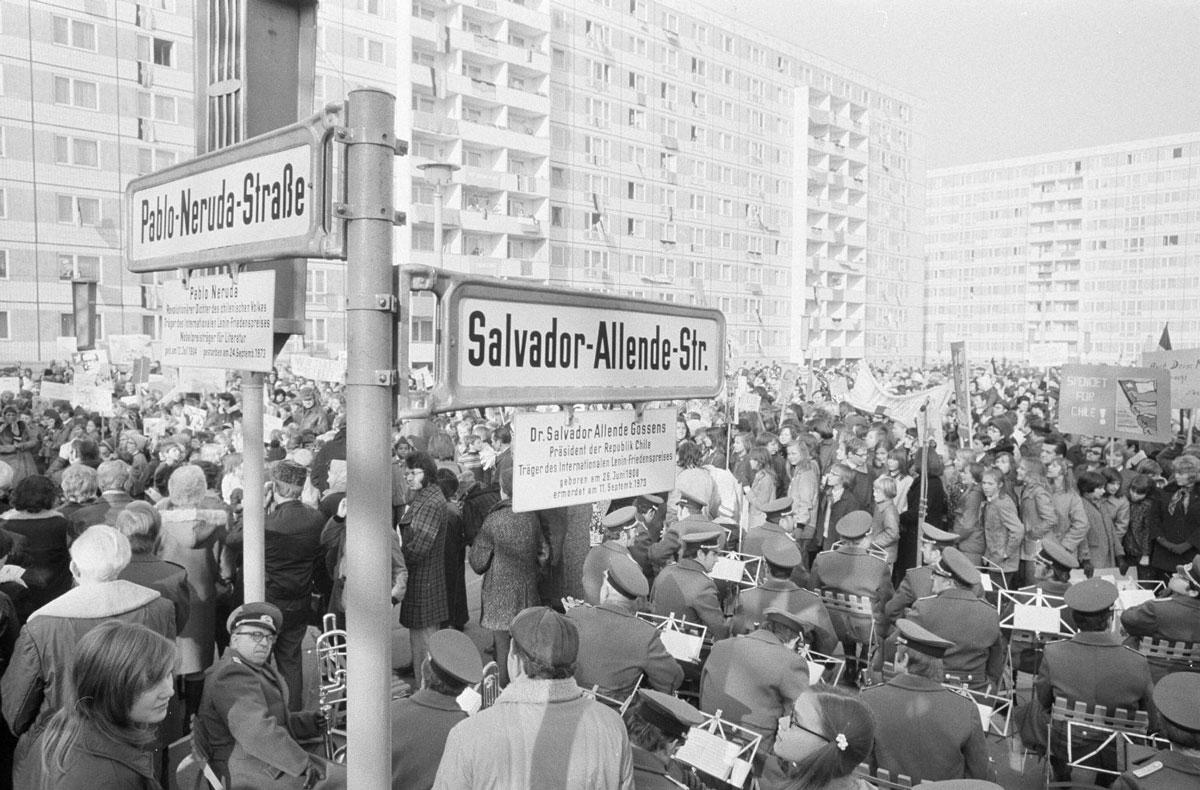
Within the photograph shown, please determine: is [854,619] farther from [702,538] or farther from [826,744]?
[826,744]

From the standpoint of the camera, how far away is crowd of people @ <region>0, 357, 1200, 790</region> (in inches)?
117

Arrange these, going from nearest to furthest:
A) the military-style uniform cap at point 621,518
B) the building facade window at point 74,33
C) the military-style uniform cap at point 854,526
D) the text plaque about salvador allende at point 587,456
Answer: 1. the text plaque about salvador allende at point 587,456
2. the military-style uniform cap at point 854,526
3. the military-style uniform cap at point 621,518
4. the building facade window at point 74,33

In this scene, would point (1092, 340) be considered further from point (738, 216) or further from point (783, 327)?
point (738, 216)

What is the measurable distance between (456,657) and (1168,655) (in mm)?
5120

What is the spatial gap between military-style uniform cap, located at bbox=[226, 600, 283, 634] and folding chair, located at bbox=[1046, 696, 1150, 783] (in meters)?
4.19

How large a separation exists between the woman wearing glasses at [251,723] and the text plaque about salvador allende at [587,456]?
1653 mm

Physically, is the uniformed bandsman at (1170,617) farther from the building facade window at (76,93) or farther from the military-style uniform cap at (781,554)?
the building facade window at (76,93)

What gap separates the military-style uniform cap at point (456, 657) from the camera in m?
3.55

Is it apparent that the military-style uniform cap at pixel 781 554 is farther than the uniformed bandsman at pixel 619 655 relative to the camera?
Yes

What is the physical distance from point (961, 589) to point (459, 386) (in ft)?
17.4

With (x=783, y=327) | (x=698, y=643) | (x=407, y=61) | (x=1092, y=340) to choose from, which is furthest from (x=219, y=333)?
(x=1092, y=340)

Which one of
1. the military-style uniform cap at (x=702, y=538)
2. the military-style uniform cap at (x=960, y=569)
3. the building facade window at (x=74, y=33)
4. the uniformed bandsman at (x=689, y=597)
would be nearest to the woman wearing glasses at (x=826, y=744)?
the uniformed bandsman at (x=689, y=597)

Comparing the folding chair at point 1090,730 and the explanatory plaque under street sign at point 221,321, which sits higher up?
the explanatory plaque under street sign at point 221,321

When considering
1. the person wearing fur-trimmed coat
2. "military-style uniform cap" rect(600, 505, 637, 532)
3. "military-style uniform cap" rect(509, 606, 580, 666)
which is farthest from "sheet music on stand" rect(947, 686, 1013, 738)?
the person wearing fur-trimmed coat
